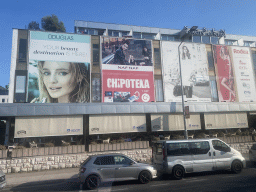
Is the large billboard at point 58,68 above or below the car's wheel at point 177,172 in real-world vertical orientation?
above

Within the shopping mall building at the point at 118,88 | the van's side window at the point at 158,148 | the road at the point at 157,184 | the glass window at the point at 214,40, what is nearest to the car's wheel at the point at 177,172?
the road at the point at 157,184

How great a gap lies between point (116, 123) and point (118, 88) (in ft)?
12.6

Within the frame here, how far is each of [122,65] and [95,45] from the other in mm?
3404

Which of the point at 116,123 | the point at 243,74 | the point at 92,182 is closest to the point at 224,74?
the point at 243,74

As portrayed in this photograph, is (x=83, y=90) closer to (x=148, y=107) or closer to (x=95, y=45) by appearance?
Answer: (x=95, y=45)

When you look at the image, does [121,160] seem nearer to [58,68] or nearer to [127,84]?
[127,84]

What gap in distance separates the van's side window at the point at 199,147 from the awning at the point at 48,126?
9236 millimetres

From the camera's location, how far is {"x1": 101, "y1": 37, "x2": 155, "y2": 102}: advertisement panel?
18750mm

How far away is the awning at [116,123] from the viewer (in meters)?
16.1

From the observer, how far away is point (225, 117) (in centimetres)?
1895

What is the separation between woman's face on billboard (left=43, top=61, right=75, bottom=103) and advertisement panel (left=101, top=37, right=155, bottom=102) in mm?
3263

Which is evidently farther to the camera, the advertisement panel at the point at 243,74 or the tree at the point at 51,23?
the tree at the point at 51,23

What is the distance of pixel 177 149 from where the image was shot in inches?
385

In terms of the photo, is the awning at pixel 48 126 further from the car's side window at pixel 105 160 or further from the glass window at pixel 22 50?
the car's side window at pixel 105 160
